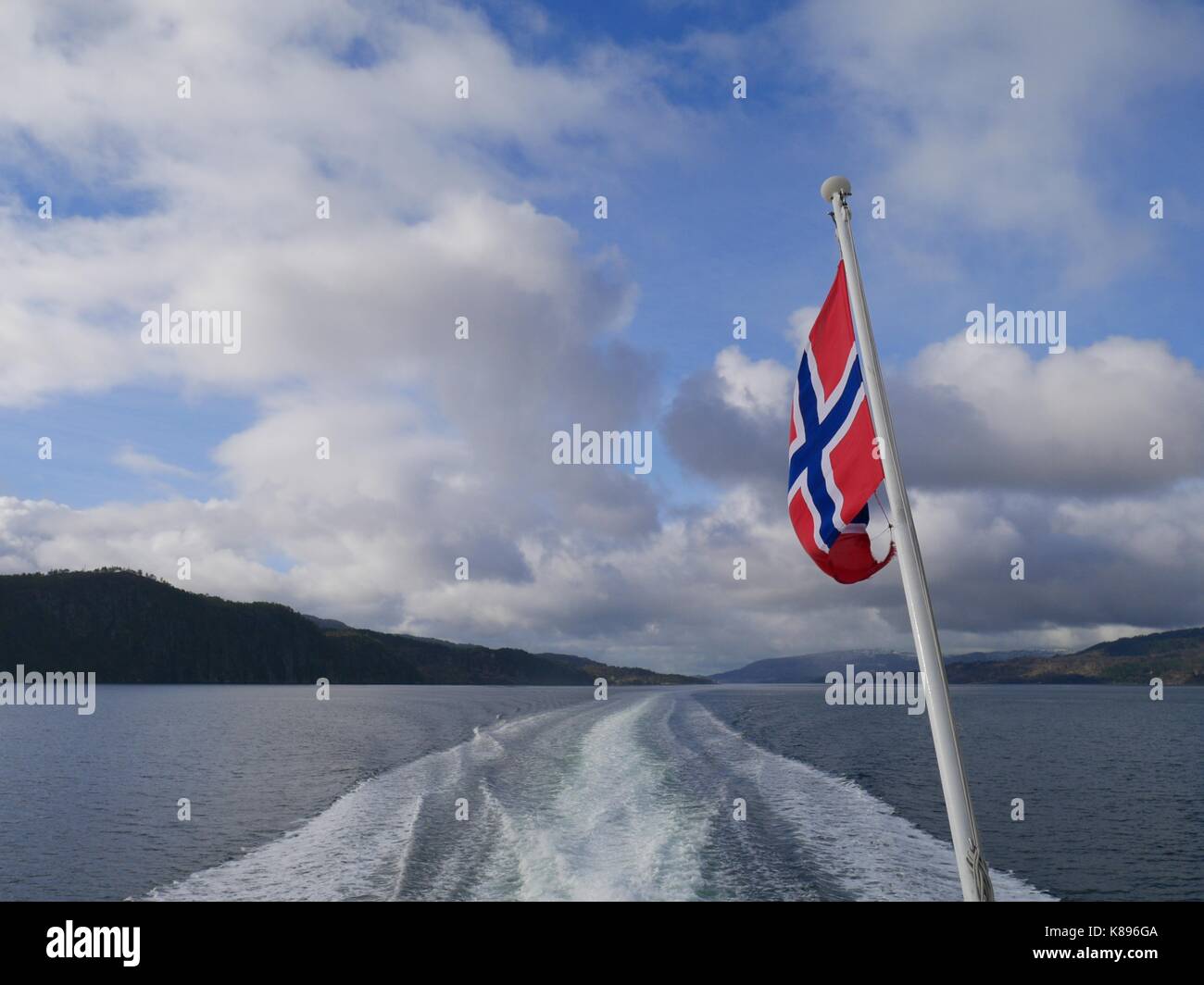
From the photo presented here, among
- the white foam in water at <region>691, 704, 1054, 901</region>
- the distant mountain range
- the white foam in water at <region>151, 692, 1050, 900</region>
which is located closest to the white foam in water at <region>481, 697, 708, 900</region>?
the white foam in water at <region>151, 692, 1050, 900</region>

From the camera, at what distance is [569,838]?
16.0 m

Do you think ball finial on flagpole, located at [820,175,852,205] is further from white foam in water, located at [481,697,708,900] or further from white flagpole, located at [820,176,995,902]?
white foam in water, located at [481,697,708,900]

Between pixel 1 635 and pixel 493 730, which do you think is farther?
pixel 1 635

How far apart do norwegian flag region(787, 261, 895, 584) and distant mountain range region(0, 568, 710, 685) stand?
16485 centimetres

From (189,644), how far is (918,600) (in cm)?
18974

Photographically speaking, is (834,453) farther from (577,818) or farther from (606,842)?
(577,818)

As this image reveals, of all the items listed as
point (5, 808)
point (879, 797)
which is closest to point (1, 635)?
point (5, 808)

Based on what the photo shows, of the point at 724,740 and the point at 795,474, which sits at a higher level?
the point at 795,474

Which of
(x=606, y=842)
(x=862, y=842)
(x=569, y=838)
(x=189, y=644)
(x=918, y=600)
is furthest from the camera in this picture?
(x=189, y=644)

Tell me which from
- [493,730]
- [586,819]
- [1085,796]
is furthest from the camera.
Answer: [493,730]

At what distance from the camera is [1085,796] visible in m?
28.5

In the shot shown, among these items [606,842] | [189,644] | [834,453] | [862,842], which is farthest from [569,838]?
[189,644]
